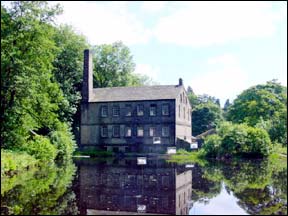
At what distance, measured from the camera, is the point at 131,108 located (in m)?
51.1

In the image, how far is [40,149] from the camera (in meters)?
30.9

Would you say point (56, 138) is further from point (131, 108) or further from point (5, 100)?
point (131, 108)

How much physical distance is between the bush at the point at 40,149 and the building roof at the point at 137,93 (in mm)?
20266

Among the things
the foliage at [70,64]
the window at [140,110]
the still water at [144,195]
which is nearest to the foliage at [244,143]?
the window at [140,110]

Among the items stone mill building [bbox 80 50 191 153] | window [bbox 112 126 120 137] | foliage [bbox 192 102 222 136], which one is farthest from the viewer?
foliage [bbox 192 102 222 136]

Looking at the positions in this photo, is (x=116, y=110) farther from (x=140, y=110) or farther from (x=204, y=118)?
(x=204, y=118)

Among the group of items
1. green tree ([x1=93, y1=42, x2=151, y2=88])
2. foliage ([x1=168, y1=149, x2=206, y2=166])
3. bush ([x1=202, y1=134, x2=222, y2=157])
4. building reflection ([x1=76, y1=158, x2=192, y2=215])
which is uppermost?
green tree ([x1=93, y1=42, x2=151, y2=88])

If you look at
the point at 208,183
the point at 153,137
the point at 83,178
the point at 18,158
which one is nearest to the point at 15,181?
the point at 83,178

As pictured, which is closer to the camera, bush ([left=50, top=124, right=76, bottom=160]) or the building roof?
bush ([left=50, top=124, right=76, bottom=160])

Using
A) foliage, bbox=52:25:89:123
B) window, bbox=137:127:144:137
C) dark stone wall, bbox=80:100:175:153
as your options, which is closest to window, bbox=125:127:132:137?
dark stone wall, bbox=80:100:175:153

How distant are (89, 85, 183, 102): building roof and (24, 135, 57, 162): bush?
798 inches

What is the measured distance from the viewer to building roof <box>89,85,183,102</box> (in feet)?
166

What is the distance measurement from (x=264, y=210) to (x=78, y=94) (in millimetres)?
44560

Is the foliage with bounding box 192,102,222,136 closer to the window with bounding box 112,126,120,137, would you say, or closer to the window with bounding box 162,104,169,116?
the window with bounding box 112,126,120,137
